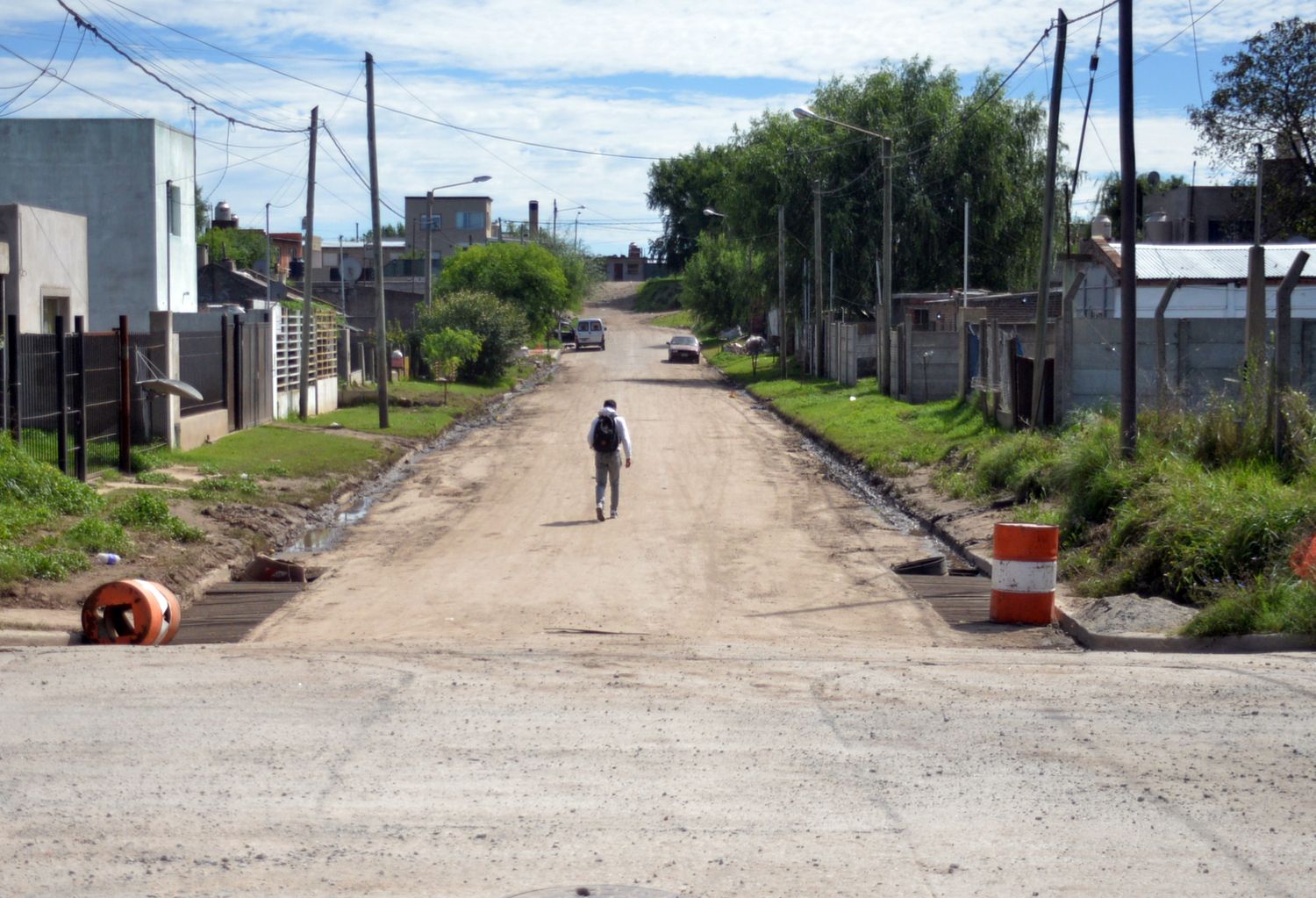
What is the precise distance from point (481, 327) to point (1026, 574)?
124ft

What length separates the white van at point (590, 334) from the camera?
8200 centimetres

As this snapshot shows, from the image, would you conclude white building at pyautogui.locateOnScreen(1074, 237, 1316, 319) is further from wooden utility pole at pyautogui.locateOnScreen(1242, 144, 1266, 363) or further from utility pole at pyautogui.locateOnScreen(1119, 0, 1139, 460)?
wooden utility pole at pyautogui.locateOnScreen(1242, 144, 1266, 363)

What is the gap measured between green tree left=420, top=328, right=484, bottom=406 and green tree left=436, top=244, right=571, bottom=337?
45.4ft

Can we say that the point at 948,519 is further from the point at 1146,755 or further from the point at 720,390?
the point at 720,390

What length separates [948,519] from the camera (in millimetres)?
17766

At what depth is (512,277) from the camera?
199 feet

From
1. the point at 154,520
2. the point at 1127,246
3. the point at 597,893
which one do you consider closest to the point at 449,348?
the point at 154,520

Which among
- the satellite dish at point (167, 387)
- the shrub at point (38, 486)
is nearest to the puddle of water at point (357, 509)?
the shrub at point (38, 486)

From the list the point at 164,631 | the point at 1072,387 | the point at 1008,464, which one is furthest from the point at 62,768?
the point at 1072,387

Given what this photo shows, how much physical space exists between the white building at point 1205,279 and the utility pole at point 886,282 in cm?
641

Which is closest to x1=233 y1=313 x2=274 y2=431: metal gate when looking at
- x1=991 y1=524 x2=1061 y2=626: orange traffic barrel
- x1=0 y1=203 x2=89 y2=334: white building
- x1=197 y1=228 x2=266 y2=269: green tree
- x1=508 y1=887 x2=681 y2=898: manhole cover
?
x1=0 y1=203 x2=89 y2=334: white building

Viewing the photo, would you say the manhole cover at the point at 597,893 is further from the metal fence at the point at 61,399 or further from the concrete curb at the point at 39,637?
the metal fence at the point at 61,399

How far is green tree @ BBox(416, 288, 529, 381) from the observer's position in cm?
4791

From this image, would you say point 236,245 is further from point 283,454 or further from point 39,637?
point 39,637
